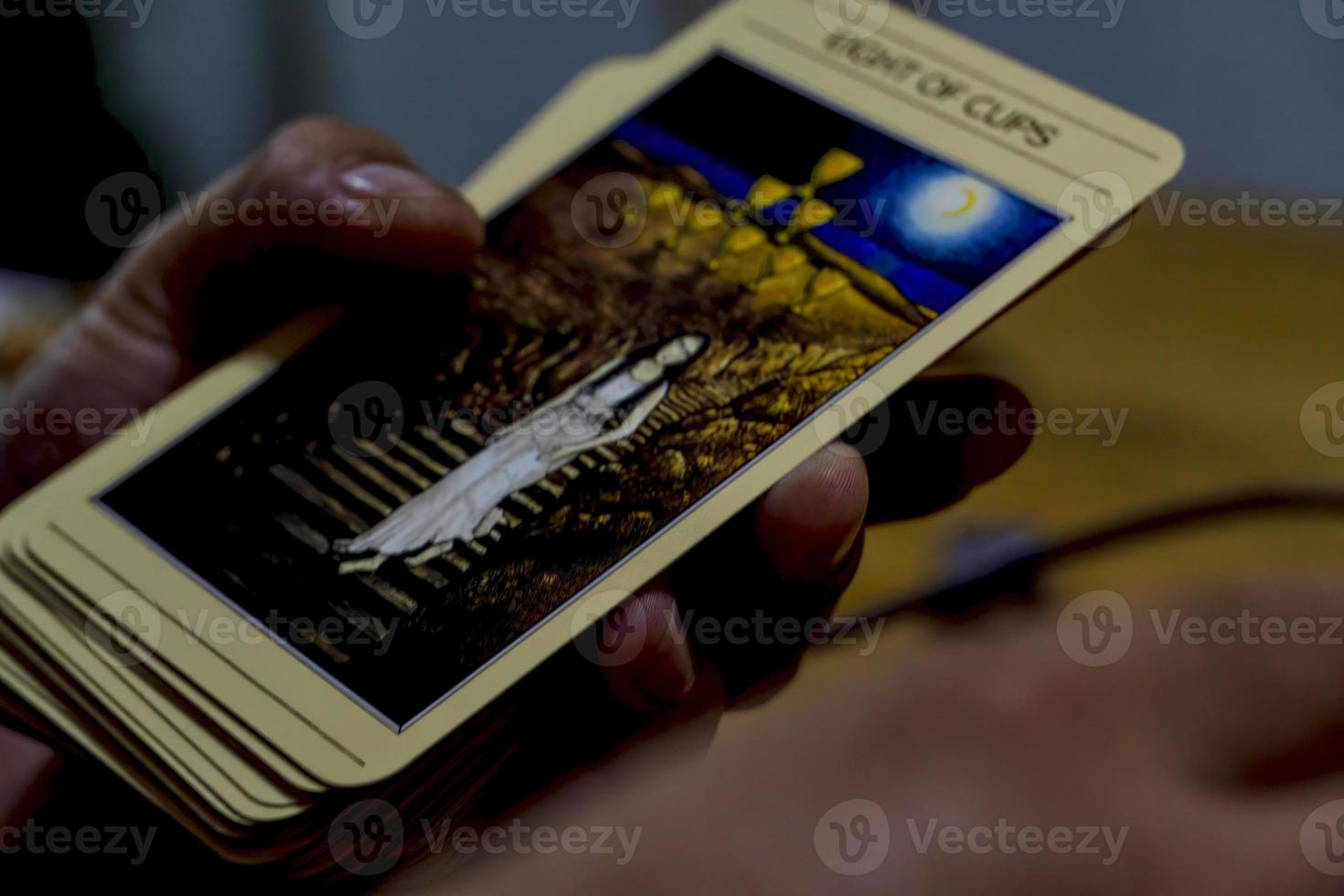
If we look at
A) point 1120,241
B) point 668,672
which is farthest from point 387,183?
point 1120,241

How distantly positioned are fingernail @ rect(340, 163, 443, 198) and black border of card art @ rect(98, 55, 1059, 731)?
0.14 feet

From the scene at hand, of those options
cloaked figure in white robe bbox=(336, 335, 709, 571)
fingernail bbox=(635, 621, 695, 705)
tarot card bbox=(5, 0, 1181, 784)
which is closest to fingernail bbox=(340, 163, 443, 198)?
tarot card bbox=(5, 0, 1181, 784)

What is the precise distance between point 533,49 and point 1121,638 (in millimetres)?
646

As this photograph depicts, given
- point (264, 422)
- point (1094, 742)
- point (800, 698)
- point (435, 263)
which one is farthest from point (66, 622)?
point (1094, 742)

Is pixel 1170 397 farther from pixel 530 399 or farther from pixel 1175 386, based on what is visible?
pixel 530 399

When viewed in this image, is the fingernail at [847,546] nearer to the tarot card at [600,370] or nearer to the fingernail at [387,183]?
the tarot card at [600,370]

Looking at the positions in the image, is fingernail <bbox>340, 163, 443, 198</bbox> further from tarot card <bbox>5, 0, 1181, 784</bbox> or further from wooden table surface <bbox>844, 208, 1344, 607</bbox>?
wooden table surface <bbox>844, 208, 1344, 607</bbox>

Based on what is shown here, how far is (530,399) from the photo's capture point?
618 millimetres

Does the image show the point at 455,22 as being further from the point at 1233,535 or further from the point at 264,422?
the point at 1233,535

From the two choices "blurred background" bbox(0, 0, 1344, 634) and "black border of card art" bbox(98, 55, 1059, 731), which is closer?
"black border of card art" bbox(98, 55, 1059, 731)

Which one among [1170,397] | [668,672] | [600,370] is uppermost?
[1170,397]

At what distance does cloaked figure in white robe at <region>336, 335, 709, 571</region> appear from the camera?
0.58 m

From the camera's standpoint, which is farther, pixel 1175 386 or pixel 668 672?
pixel 1175 386

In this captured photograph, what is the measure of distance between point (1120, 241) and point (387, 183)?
0.41 meters
